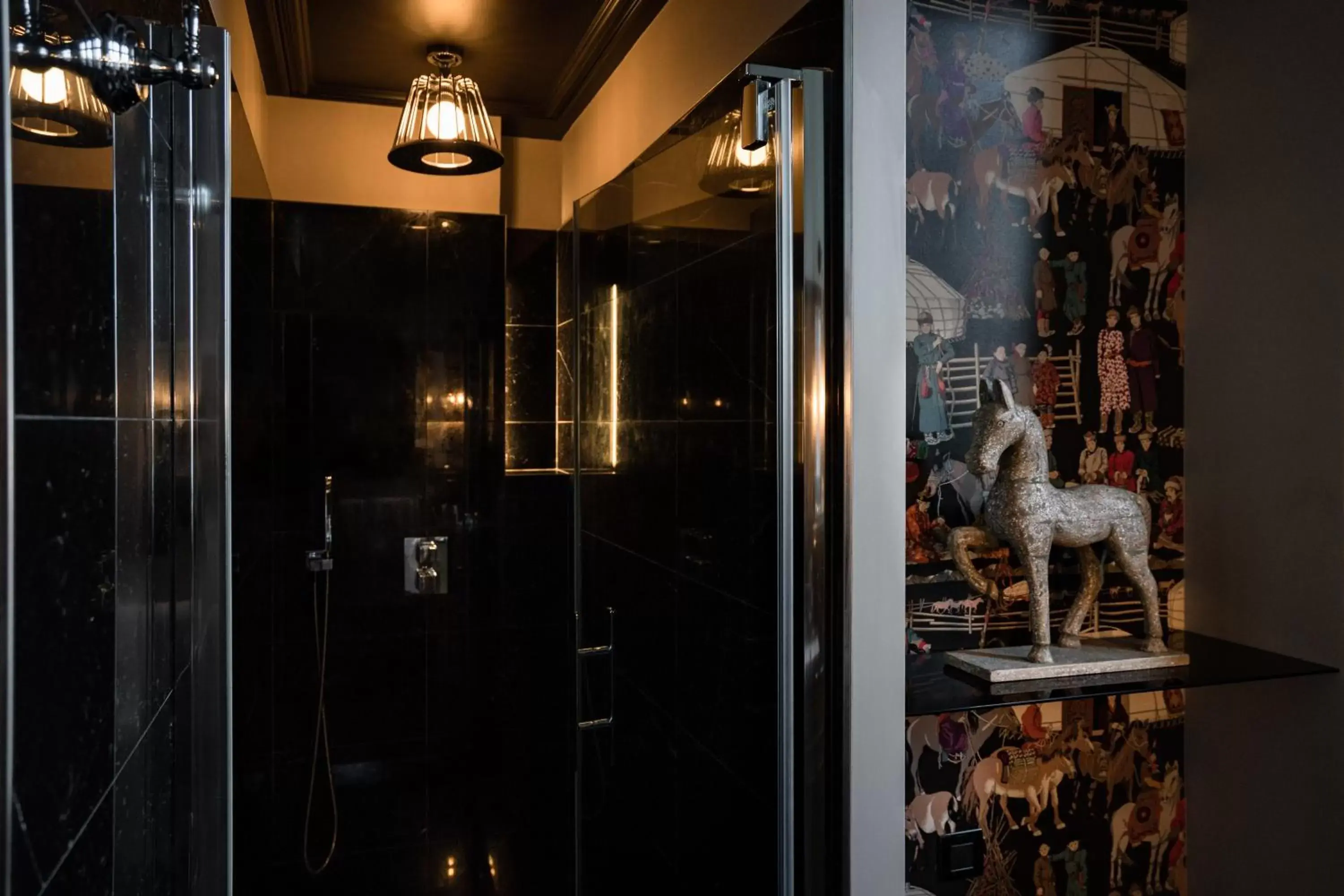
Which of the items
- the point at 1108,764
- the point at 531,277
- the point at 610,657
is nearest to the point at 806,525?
the point at 610,657

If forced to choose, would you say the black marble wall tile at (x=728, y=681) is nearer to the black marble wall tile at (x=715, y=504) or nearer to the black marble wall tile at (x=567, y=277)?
the black marble wall tile at (x=715, y=504)

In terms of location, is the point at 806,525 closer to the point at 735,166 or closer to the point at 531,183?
the point at 735,166

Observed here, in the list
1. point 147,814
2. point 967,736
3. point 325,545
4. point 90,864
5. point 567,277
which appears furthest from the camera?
point 325,545

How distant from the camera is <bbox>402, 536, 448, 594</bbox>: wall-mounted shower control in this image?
256cm

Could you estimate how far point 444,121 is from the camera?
92.6 inches

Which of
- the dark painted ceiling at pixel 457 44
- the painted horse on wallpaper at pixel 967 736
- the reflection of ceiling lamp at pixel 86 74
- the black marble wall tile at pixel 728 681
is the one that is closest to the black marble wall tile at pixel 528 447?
the dark painted ceiling at pixel 457 44

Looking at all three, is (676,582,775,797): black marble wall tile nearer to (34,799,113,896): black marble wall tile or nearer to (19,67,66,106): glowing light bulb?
(34,799,113,896): black marble wall tile

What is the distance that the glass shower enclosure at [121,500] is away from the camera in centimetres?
68

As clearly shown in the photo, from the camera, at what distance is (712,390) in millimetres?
1400

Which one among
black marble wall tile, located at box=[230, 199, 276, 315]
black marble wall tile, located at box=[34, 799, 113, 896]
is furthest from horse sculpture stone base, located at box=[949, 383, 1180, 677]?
black marble wall tile, located at box=[230, 199, 276, 315]

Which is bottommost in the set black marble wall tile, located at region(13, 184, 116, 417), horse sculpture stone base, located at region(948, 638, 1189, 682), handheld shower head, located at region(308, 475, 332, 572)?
horse sculpture stone base, located at region(948, 638, 1189, 682)

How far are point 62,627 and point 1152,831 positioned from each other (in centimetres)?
185

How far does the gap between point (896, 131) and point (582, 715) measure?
1.27 meters

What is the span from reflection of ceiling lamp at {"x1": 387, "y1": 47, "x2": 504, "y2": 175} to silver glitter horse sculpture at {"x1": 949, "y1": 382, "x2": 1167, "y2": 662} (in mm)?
1477
